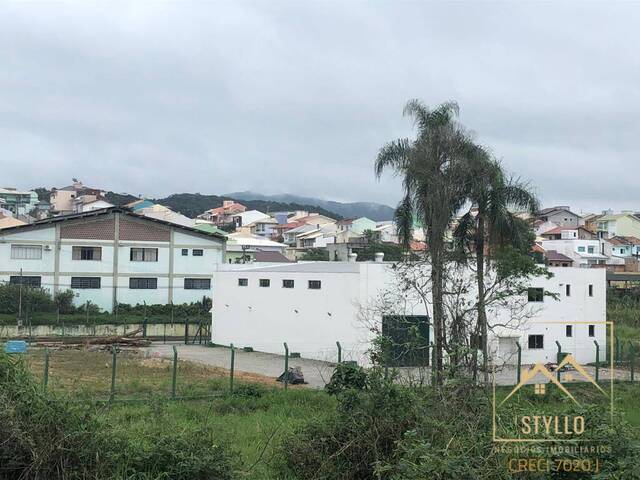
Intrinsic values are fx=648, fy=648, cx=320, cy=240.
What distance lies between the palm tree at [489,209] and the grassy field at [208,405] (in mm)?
5637

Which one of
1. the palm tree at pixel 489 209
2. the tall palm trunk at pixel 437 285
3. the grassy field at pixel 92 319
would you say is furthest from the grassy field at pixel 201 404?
the grassy field at pixel 92 319

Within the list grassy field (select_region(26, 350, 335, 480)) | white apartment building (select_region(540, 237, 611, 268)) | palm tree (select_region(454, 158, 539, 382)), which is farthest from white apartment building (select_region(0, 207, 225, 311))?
white apartment building (select_region(540, 237, 611, 268))

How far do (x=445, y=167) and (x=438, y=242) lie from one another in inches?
99.6

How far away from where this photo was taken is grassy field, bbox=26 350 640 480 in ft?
28.2

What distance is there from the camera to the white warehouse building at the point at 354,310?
2686 cm

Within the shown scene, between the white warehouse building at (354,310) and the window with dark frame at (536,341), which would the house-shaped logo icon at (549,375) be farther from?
the window with dark frame at (536,341)

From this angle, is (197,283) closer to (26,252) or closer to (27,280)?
(27,280)

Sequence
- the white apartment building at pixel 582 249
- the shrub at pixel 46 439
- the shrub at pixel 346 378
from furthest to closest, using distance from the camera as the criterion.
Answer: the white apartment building at pixel 582 249
the shrub at pixel 346 378
the shrub at pixel 46 439

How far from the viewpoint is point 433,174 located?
20297 millimetres

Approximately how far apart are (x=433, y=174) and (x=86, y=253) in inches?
1178

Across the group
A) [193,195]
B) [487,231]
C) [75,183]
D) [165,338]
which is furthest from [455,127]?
[193,195]

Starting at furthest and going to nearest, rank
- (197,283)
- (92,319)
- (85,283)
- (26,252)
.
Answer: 1. (197,283)
2. (85,283)
3. (26,252)
4. (92,319)

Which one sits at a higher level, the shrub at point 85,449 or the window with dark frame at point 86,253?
the window with dark frame at point 86,253

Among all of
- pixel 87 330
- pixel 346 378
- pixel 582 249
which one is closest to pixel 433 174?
pixel 346 378
